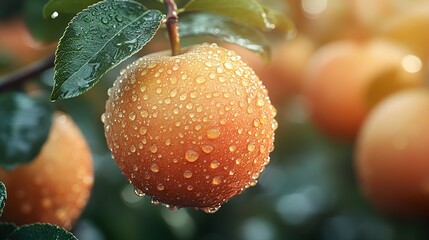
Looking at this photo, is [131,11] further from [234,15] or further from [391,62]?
[391,62]

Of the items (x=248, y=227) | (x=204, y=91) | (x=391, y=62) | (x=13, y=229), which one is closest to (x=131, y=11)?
(x=204, y=91)

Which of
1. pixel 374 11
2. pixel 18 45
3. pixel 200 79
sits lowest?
pixel 18 45

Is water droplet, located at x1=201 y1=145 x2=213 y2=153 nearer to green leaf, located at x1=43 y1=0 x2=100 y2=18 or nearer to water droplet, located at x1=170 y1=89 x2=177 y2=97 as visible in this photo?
water droplet, located at x1=170 y1=89 x2=177 y2=97

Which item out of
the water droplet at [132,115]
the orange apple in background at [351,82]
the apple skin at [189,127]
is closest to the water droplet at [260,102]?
the apple skin at [189,127]

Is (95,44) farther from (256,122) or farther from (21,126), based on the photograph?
(21,126)

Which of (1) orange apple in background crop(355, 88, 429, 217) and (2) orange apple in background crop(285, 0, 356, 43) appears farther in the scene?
(2) orange apple in background crop(285, 0, 356, 43)

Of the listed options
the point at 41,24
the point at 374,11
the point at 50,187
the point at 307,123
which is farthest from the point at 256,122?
the point at 307,123

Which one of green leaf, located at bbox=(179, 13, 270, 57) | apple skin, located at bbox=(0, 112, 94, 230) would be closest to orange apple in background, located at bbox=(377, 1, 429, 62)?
green leaf, located at bbox=(179, 13, 270, 57)
